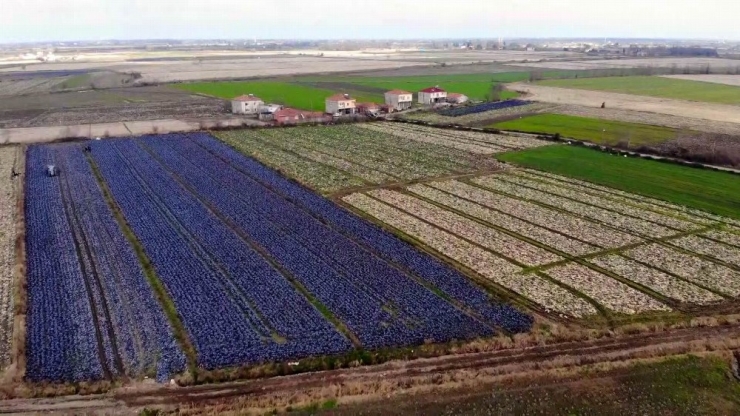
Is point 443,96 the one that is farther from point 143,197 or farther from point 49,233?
point 49,233

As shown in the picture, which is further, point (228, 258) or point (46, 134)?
point (46, 134)

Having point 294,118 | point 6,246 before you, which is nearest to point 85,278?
point 6,246

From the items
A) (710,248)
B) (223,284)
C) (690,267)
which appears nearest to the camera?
(223,284)

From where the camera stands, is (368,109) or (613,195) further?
(368,109)

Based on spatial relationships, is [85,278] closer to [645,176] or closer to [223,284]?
[223,284]

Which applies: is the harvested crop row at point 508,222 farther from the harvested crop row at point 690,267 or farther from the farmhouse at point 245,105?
the farmhouse at point 245,105

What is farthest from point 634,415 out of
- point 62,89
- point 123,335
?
point 62,89
